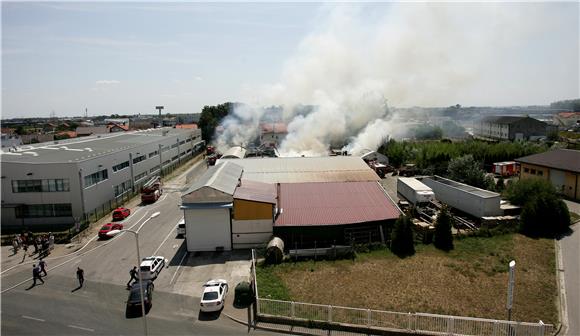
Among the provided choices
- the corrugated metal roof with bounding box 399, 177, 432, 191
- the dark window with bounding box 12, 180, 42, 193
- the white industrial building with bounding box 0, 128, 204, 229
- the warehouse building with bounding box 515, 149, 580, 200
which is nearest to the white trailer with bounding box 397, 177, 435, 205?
the corrugated metal roof with bounding box 399, 177, 432, 191

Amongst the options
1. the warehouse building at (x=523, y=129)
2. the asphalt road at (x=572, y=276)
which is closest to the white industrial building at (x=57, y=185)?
the asphalt road at (x=572, y=276)

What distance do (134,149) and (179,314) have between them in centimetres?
3217

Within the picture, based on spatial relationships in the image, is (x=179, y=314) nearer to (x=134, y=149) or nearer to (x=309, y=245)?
(x=309, y=245)

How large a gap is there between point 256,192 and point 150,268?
957 centimetres

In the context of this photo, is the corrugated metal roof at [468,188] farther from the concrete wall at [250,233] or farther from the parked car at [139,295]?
the parked car at [139,295]

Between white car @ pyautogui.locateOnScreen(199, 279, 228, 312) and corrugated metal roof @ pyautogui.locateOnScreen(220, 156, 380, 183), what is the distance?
52.3 ft

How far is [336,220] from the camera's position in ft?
86.9

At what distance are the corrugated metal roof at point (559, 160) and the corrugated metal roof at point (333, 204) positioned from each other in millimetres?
18509

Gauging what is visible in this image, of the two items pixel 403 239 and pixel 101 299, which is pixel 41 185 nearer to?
pixel 101 299

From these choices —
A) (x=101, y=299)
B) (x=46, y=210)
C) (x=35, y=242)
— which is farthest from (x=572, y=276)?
(x=46, y=210)

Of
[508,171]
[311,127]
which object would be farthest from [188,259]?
[311,127]

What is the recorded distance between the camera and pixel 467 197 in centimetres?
3209

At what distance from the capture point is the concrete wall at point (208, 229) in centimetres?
2612

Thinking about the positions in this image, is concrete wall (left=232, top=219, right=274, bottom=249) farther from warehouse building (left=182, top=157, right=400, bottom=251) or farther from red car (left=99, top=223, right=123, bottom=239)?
red car (left=99, top=223, right=123, bottom=239)
